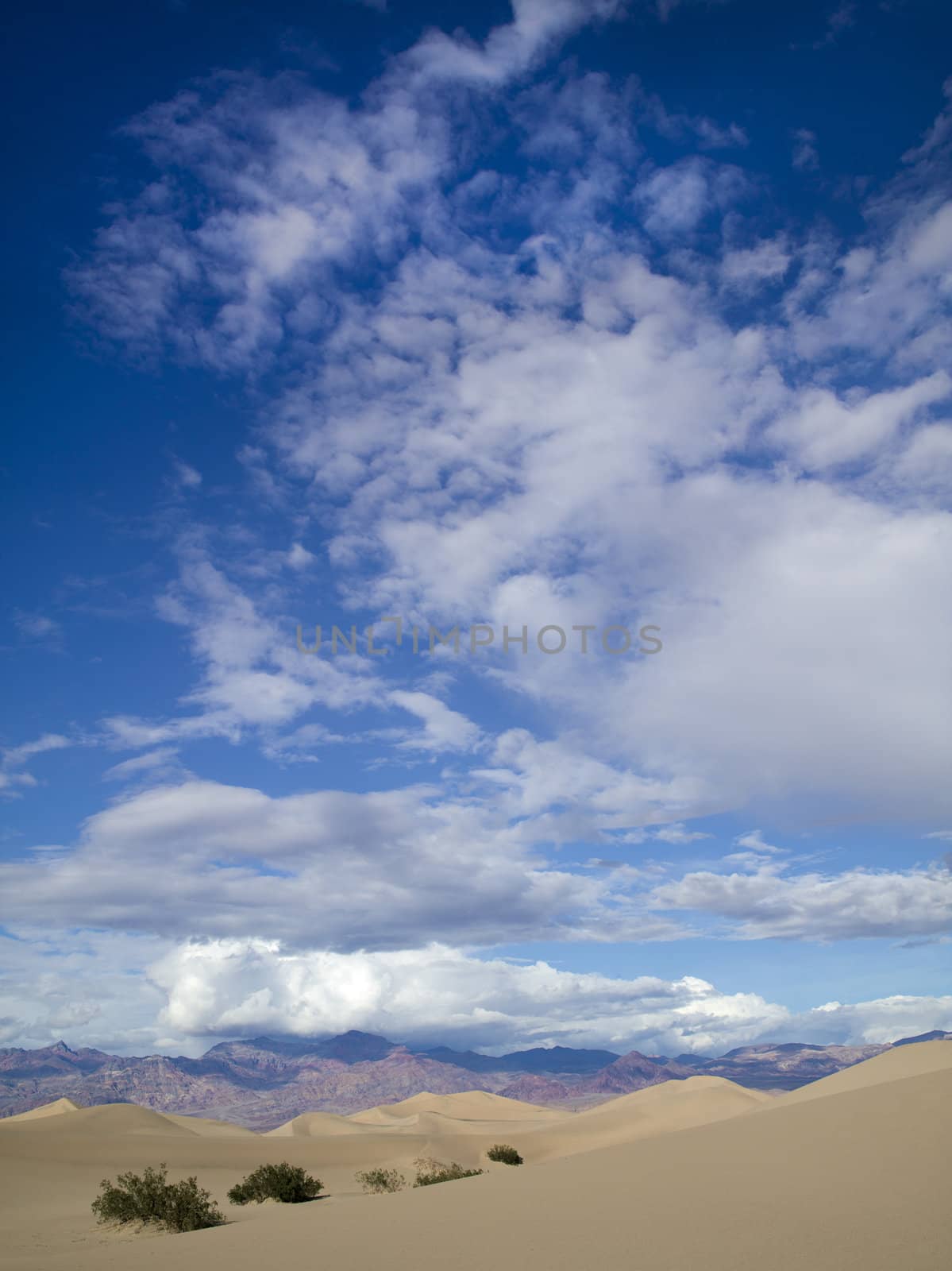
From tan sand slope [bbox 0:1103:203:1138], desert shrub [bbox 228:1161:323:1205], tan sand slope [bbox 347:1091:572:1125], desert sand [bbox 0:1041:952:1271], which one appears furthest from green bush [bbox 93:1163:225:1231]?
tan sand slope [bbox 347:1091:572:1125]

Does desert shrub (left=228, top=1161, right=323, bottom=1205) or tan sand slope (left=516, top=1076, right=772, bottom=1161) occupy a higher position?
desert shrub (left=228, top=1161, right=323, bottom=1205)

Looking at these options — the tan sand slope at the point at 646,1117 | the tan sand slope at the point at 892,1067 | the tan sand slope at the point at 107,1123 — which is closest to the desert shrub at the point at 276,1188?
the tan sand slope at the point at 892,1067

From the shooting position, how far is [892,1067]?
63.1m

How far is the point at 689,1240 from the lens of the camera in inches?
631

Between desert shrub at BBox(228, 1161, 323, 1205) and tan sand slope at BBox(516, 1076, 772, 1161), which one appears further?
tan sand slope at BBox(516, 1076, 772, 1161)

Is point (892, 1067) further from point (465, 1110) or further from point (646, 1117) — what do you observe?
point (465, 1110)

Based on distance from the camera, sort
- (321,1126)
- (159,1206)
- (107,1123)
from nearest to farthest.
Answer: (159,1206)
(107,1123)
(321,1126)

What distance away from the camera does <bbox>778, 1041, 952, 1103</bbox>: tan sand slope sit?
60688mm

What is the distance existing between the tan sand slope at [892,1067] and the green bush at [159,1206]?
46.5 m

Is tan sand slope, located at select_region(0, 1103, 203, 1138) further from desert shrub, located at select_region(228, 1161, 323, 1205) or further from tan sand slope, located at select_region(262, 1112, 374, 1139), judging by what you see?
desert shrub, located at select_region(228, 1161, 323, 1205)

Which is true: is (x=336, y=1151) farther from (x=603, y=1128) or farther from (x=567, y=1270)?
(x=567, y=1270)

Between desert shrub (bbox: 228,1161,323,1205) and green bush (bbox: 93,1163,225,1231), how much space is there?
7.85 metres

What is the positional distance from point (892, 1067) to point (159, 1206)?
55.8m

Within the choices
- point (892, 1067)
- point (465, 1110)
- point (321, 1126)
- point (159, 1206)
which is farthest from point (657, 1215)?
point (465, 1110)
